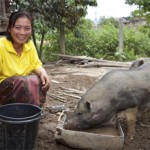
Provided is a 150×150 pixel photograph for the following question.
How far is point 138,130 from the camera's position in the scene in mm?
5078

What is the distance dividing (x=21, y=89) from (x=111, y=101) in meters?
1.19

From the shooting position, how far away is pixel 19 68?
446 cm

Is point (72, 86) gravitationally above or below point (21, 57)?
below

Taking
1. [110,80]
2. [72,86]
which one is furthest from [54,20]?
[110,80]

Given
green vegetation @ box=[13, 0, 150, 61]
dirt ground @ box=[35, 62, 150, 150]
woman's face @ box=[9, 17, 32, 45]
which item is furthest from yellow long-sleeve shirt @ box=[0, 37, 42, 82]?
green vegetation @ box=[13, 0, 150, 61]

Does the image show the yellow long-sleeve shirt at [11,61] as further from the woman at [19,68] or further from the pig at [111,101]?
the pig at [111,101]

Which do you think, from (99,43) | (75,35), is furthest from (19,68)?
(99,43)

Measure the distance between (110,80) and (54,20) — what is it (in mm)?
7638

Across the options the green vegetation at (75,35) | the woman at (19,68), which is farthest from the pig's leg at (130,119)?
the green vegetation at (75,35)

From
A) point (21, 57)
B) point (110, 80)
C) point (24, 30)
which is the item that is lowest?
point (110, 80)

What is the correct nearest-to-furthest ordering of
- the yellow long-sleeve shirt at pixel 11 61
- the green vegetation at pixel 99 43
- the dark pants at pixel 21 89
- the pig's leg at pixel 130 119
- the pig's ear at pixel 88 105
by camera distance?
1. the dark pants at pixel 21 89
2. the yellow long-sleeve shirt at pixel 11 61
3. the pig's ear at pixel 88 105
4. the pig's leg at pixel 130 119
5. the green vegetation at pixel 99 43

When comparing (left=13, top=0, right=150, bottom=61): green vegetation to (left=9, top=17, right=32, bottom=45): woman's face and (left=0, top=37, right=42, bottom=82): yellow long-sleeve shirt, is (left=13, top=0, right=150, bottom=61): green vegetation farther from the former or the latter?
A: (left=9, top=17, right=32, bottom=45): woman's face

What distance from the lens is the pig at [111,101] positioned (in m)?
4.50

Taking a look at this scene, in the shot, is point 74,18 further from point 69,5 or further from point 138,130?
point 138,130
